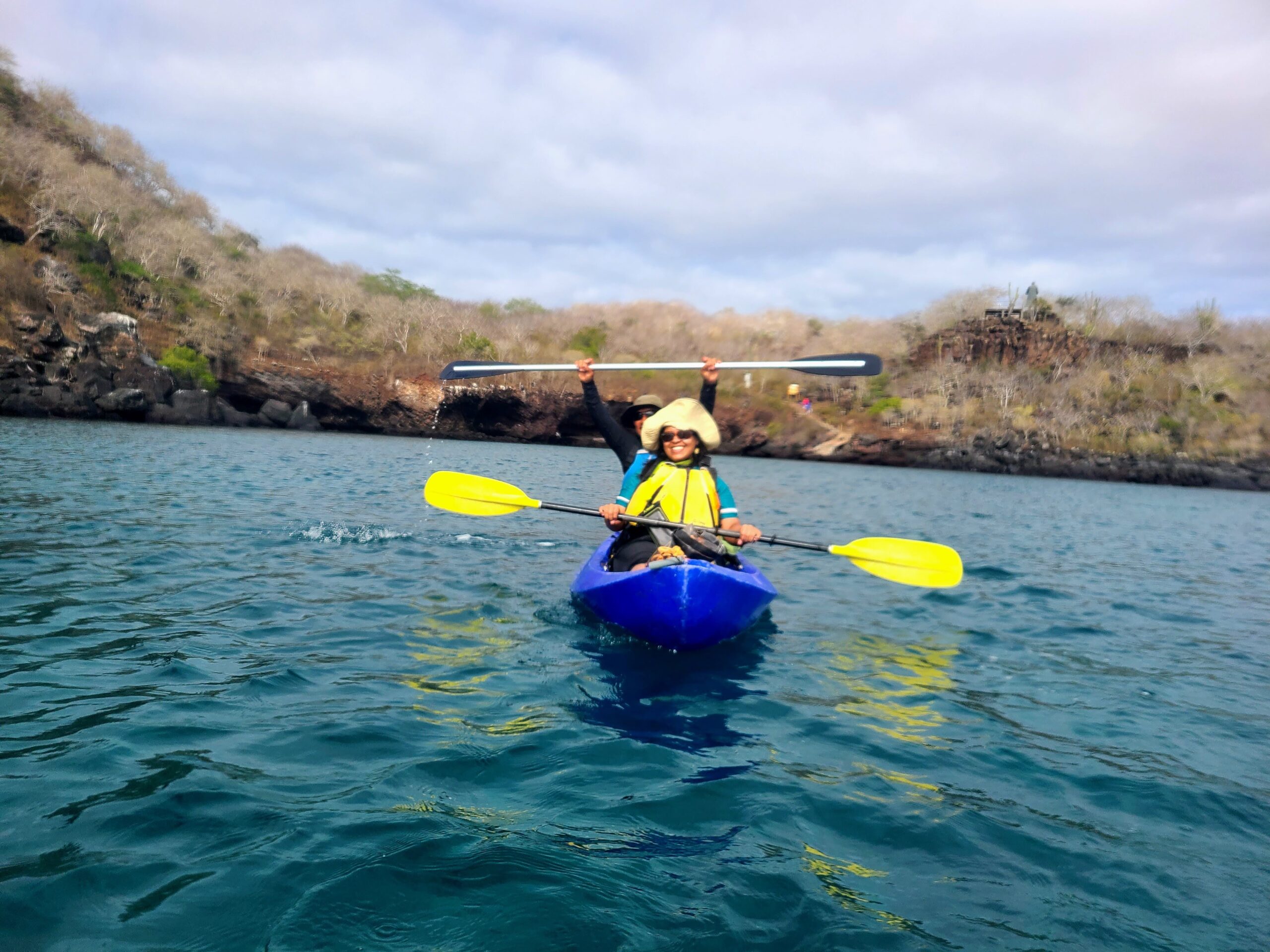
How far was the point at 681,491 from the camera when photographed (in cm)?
531

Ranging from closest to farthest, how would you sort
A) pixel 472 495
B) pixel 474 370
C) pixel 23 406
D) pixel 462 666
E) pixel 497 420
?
pixel 462 666 < pixel 472 495 < pixel 474 370 < pixel 23 406 < pixel 497 420

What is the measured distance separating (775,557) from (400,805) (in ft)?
23.8

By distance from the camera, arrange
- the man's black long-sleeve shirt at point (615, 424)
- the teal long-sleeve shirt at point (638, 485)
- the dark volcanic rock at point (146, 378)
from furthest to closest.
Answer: the dark volcanic rock at point (146, 378) → the man's black long-sleeve shirt at point (615, 424) → the teal long-sleeve shirt at point (638, 485)

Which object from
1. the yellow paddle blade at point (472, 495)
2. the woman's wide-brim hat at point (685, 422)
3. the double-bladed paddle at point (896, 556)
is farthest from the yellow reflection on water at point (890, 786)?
the yellow paddle blade at point (472, 495)

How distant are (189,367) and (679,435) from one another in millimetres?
41395

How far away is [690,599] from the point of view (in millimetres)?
4637

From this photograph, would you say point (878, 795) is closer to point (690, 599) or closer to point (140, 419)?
point (690, 599)

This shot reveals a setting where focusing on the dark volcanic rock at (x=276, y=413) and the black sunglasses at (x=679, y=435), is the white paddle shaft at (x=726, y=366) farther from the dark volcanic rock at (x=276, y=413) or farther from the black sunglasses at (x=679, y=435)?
the dark volcanic rock at (x=276, y=413)

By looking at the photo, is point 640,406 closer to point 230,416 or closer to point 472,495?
point 472,495

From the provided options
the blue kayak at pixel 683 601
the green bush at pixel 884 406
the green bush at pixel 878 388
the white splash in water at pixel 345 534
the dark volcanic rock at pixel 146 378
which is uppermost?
the green bush at pixel 878 388

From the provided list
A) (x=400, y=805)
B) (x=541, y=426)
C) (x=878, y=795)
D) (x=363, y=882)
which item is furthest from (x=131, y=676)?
(x=541, y=426)

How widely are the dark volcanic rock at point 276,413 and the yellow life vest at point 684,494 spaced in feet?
134

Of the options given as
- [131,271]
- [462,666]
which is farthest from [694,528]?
[131,271]

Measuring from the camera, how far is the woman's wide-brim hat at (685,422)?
5.32m
